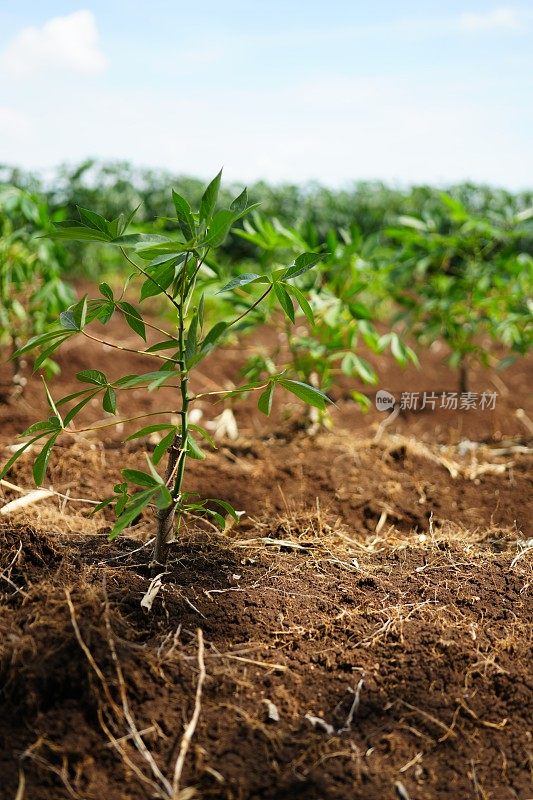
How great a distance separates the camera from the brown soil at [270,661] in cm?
156

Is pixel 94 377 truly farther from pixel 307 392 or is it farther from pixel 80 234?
pixel 307 392

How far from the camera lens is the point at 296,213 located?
9.73 metres

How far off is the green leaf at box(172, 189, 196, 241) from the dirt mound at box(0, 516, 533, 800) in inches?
34.5

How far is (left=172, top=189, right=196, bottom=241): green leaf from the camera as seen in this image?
1.74 meters

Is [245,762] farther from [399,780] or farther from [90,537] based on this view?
[90,537]

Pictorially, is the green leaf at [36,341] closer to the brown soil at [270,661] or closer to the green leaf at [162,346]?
the green leaf at [162,346]

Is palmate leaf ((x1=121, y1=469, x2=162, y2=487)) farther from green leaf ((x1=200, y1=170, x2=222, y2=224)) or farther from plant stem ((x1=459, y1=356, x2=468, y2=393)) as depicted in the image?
plant stem ((x1=459, y1=356, x2=468, y2=393))

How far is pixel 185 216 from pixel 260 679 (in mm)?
1085

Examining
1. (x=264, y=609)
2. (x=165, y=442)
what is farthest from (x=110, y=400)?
(x=264, y=609)

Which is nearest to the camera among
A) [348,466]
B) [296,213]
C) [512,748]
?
[512,748]

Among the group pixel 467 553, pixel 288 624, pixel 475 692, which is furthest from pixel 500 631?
pixel 288 624

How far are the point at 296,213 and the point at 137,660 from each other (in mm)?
8584

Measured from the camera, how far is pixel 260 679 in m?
1.75

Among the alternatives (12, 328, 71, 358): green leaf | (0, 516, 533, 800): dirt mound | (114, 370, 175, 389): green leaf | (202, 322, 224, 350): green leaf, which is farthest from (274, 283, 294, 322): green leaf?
(0, 516, 533, 800): dirt mound
